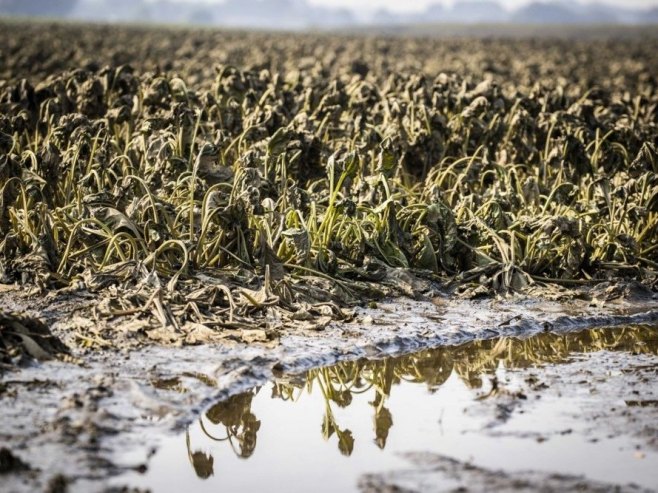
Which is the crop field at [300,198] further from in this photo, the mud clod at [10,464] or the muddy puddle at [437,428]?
the mud clod at [10,464]

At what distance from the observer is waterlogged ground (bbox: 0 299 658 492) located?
4.11 m

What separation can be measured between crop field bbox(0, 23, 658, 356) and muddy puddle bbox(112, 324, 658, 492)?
0.81 m

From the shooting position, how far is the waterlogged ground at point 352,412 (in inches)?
162

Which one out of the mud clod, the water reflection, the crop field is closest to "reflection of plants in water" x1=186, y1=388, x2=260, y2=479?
the water reflection

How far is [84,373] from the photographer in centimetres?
502

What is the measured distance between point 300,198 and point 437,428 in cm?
296

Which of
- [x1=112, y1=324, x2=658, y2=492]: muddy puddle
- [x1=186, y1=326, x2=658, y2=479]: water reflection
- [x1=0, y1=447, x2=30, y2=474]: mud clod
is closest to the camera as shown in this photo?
[x1=0, y1=447, x2=30, y2=474]: mud clod

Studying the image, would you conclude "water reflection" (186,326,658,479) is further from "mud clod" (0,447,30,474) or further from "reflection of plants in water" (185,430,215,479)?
"mud clod" (0,447,30,474)

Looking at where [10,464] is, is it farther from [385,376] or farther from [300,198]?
[300,198]

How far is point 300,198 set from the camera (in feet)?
24.3

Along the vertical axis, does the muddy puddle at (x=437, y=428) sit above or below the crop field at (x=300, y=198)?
below

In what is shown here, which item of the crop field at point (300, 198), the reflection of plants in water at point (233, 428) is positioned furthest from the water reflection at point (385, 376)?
the crop field at point (300, 198)

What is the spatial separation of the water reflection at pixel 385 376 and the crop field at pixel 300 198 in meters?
0.61

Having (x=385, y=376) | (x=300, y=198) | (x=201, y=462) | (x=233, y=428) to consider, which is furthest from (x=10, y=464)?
(x=300, y=198)
